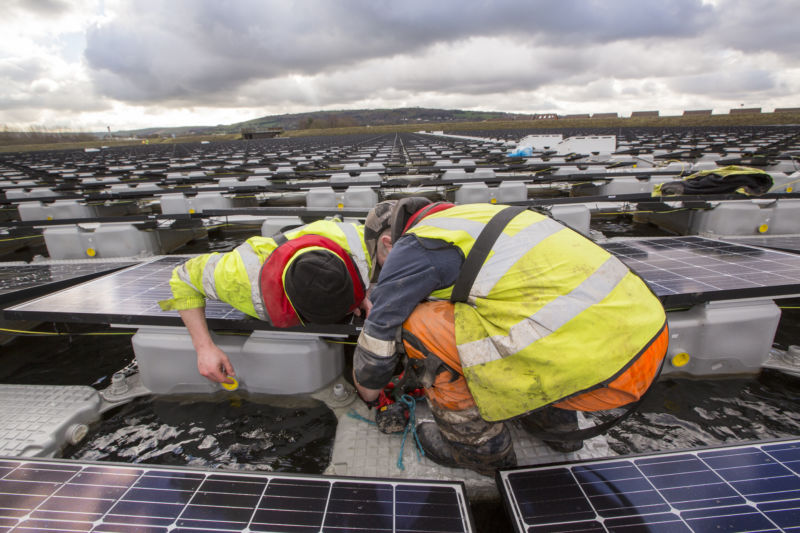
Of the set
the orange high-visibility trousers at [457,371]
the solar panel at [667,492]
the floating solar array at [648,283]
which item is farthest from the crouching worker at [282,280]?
the solar panel at [667,492]

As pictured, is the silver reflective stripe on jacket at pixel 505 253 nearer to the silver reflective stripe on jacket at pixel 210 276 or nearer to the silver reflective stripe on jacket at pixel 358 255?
the silver reflective stripe on jacket at pixel 358 255

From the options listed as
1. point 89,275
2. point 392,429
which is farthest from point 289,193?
point 392,429

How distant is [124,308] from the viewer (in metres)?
2.75

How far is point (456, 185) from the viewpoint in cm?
711

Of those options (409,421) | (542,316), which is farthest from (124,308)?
(542,316)

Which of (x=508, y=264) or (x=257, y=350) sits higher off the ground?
(x=508, y=264)

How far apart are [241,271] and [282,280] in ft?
0.97

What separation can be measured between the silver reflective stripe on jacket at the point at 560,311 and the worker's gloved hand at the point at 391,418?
3.69ft

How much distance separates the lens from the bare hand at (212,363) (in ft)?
7.46

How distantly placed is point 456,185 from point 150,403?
5829mm

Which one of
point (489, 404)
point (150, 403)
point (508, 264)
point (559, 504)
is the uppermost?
point (508, 264)

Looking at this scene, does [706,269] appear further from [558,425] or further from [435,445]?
[435,445]

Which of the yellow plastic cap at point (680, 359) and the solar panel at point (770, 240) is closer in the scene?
the yellow plastic cap at point (680, 359)

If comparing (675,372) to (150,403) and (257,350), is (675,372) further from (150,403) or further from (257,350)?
(150,403)
